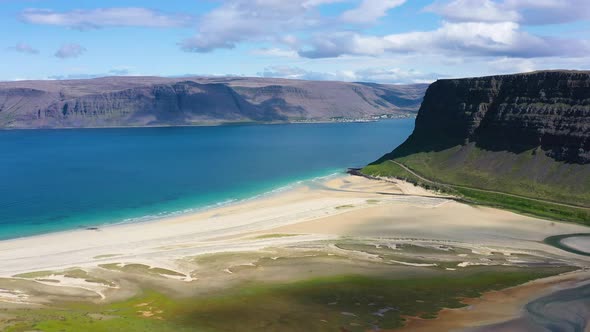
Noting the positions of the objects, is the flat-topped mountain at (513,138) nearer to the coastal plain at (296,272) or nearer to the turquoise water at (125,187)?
the coastal plain at (296,272)

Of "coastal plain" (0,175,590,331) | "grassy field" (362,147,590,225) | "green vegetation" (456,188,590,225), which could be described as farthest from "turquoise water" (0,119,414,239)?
"green vegetation" (456,188,590,225)

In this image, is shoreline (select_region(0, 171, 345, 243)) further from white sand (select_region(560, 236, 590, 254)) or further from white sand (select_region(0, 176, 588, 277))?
white sand (select_region(560, 236, 590, 254))

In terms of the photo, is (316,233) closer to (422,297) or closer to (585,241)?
(422,297)

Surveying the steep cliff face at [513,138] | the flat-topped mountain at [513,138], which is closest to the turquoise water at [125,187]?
the flat-topped mountain at [513,138]

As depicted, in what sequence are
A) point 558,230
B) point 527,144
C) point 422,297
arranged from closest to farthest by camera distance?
point 422,297 < point 558,230 < point 527,144

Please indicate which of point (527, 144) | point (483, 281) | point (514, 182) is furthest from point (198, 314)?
point (527, 144)

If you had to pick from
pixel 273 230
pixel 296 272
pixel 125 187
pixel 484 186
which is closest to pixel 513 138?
pixel 484 186
